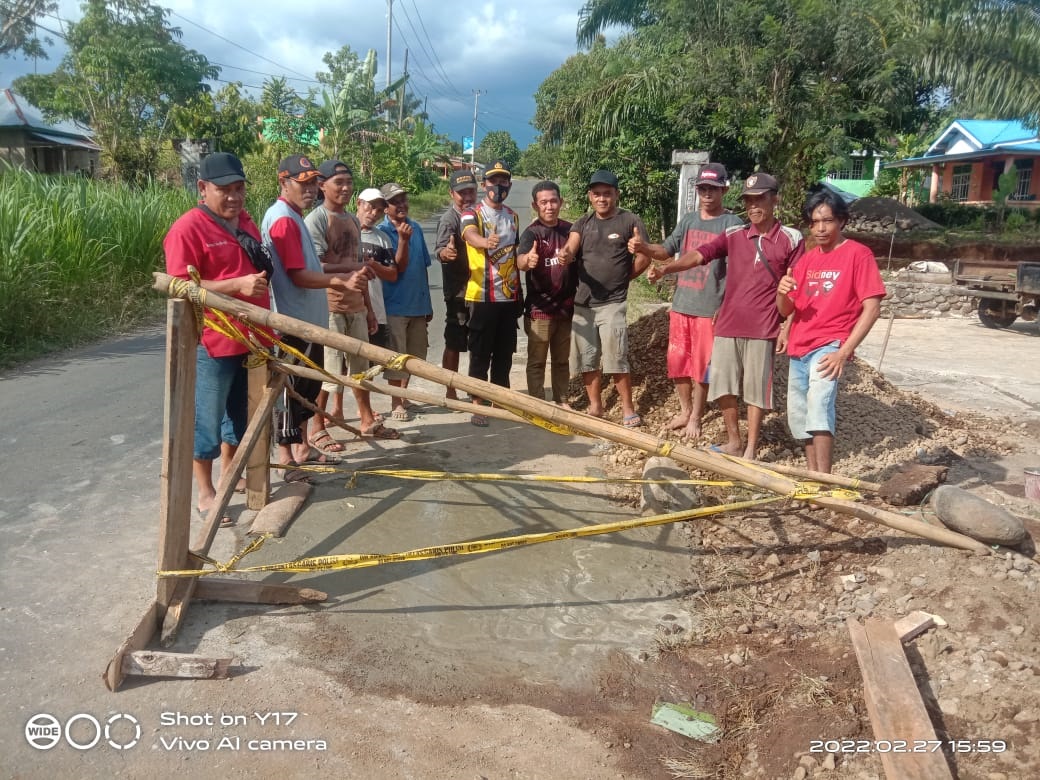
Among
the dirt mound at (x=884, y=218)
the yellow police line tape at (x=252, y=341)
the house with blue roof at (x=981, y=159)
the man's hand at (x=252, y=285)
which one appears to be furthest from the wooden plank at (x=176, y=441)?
the house with blue roof at (x=981, y=159)

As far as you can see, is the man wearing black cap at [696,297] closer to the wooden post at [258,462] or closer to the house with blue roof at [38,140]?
the wooden post at [258,462]

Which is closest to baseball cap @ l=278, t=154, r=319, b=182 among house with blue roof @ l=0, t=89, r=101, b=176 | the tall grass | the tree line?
the tall grass

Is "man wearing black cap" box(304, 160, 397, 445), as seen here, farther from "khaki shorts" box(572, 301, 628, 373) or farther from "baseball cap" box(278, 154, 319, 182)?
"khaki shorts" box(572, 301, 628, 373)

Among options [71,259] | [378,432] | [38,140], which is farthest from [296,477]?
[38,140]

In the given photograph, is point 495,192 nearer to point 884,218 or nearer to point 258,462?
point 258,462

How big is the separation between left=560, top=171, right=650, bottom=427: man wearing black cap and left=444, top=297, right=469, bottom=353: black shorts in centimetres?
86

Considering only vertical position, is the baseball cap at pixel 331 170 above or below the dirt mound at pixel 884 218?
below

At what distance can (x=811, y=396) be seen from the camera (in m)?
4.14

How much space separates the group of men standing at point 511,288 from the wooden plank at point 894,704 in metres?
1.50

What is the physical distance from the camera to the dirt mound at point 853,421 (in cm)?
497

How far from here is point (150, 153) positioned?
21.5 m

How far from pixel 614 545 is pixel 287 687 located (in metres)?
1.78

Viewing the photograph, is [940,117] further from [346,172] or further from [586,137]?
[346,172]

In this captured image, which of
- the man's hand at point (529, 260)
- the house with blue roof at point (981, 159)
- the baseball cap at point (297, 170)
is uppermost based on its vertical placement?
the house with blue roof at point (981, 159)
